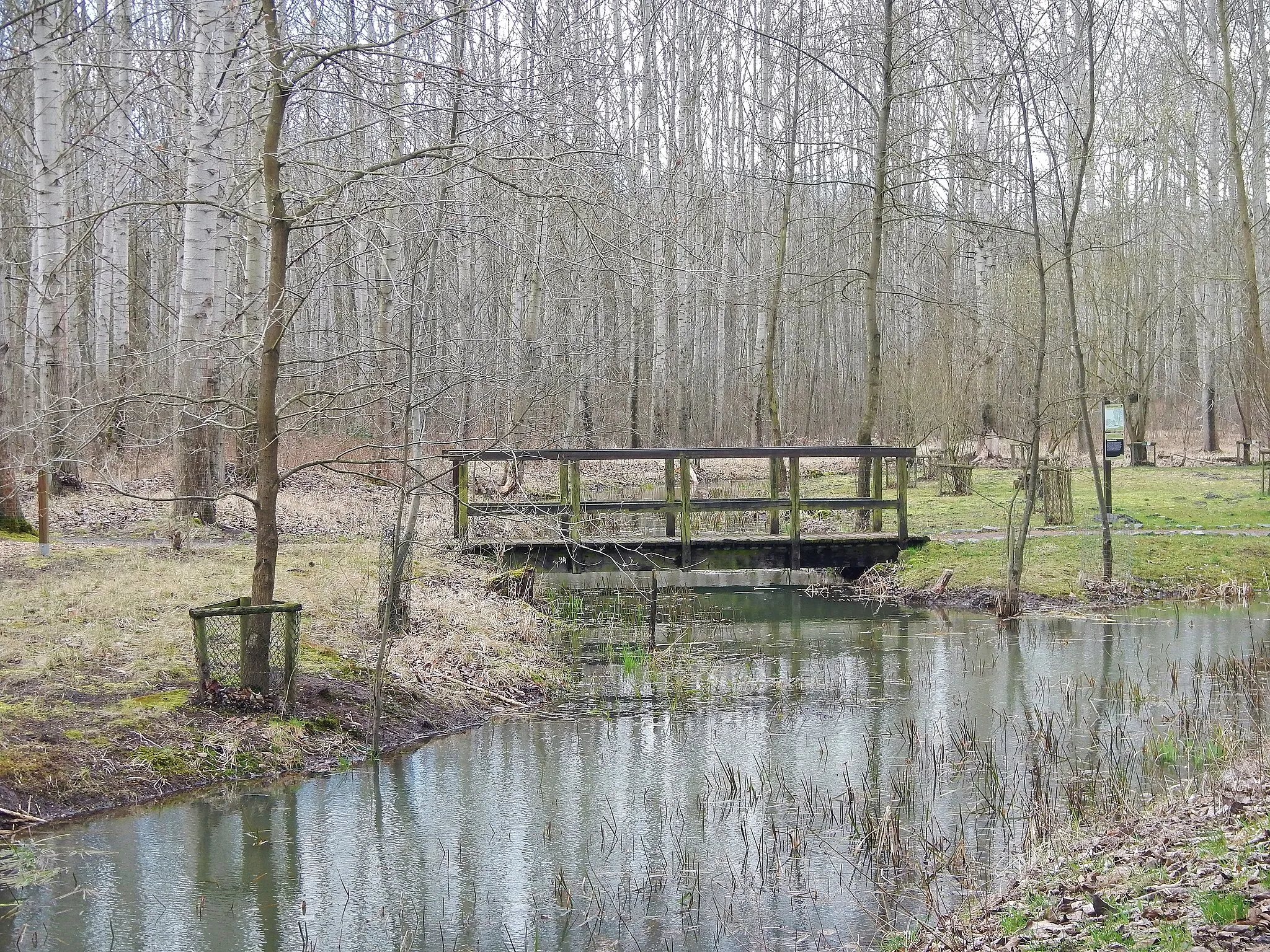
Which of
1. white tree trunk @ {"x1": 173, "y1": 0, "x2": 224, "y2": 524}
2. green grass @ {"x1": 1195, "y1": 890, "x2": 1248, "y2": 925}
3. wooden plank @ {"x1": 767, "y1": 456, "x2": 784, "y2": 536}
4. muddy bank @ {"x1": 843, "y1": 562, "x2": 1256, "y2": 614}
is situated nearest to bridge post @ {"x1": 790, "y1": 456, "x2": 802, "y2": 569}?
wooden plank @ {"x1": 767, "y1": 456, "x2": 784, "y2": 536}

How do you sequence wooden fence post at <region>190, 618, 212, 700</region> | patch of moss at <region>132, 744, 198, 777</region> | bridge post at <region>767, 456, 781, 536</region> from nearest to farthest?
patch of moss at <region>132, 744, 198, 777</region>
wooden fence post at <region>190, 618, 212, 700</region>
bridge post at <region>767, 456, 781, 536</region>

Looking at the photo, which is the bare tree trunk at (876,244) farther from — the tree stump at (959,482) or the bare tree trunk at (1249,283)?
the bare tree trunk at (1249,283)

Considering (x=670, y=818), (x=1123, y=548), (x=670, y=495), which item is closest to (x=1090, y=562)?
(x=1123, y=548)

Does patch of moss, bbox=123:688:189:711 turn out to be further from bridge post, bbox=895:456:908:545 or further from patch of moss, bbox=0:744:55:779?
bridge post, bbox=895:456:908:545

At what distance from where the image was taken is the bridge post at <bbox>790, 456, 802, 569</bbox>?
15.0 m

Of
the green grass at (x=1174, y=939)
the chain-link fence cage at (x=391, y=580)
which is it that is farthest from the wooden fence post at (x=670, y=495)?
the green grass at (x=1174, y=939)

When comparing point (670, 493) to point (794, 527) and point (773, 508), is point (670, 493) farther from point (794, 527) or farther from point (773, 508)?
point (794, 527)

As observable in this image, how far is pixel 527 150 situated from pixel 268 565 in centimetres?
316

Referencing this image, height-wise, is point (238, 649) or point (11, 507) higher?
point (11, 507)

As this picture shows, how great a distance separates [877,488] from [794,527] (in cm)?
150

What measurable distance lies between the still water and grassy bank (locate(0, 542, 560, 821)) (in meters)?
0.31

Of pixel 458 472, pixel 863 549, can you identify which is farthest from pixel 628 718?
pixel 863 549

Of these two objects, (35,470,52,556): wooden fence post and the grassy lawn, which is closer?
(35,470,52,556): wooden fence post

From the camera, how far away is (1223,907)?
4.20 m
